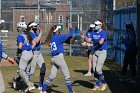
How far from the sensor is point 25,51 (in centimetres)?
1090

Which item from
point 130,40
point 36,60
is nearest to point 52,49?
point 36,60

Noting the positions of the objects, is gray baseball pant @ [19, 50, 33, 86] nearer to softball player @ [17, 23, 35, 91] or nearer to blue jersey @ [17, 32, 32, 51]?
softball player @ [17, 23, 35, 91]

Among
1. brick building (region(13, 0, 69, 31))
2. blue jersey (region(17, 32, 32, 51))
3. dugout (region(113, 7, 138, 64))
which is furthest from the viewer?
brick building (region(13, 0, 69, 31))

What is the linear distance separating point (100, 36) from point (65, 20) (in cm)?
1258

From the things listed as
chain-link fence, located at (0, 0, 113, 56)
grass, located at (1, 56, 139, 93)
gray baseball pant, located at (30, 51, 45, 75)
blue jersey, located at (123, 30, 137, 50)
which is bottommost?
grass, located at (1, 56, 139, 93)

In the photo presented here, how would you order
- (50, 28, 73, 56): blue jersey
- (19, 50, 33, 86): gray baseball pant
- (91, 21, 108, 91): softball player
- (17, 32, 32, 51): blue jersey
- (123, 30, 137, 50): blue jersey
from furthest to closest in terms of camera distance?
(123, 30, 137, 50): blue jersey
(91, 21, 108, 91): softball player
(19, 50, 33, 86): gray baseball pant
(17, 32, 32, 51): blue jersey
(50, 28, 73, 56): blue jersey

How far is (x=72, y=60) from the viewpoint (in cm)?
1964

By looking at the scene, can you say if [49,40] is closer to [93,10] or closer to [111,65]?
[111,65]

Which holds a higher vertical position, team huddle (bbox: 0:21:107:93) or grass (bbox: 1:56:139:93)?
team huddle (bbox: 0:21:107:93)

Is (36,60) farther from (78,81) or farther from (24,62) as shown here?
(78,81)

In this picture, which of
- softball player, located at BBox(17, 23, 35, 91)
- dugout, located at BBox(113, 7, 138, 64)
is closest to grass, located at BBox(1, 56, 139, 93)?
softball player, located at BBox(17, 23, 35, 91)

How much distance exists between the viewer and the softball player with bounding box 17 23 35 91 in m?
10.8

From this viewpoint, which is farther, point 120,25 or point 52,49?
point 120,25

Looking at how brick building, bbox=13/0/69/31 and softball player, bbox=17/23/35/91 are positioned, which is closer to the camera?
softball player, bbox=17/23/35/91
